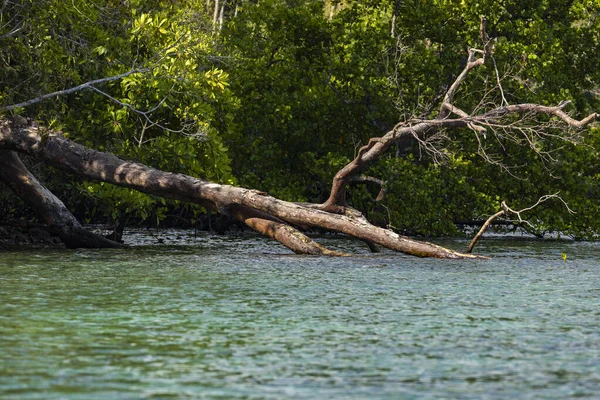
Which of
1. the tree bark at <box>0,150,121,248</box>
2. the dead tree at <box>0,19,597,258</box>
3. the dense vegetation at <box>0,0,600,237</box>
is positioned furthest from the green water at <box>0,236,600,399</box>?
the dense vegetation at <box>0,0,600,237</box>

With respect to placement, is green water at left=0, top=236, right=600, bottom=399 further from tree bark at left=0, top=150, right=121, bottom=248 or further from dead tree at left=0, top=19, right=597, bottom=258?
tree bark at left=0, top=150, right=121, bottom=248

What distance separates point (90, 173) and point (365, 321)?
11.6 metres

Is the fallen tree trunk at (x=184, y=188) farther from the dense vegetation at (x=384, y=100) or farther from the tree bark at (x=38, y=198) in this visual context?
the dense vegetation at (x=384, y=100)

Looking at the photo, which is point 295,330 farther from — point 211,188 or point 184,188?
point 184,188

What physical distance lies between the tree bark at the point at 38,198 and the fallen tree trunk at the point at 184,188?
3.13ft

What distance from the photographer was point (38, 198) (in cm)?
2339

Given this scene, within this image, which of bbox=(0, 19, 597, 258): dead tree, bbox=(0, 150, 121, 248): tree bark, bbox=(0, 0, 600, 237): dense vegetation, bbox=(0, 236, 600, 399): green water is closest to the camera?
bbox=(0, 236, 600, 399): green water

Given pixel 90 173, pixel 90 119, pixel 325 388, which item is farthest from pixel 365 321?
pixel 90 119

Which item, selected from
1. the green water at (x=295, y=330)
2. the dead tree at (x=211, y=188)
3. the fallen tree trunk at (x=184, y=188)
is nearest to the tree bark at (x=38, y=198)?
the dead tree at (x=211, y=188)

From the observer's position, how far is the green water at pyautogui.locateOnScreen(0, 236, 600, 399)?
841 centimetres

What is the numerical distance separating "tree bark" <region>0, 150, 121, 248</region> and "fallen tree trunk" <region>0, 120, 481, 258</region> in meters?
0.95

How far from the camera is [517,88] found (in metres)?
31.1

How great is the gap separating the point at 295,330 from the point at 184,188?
11.4 metres

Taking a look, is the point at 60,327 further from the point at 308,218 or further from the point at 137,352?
the point at 308,218
